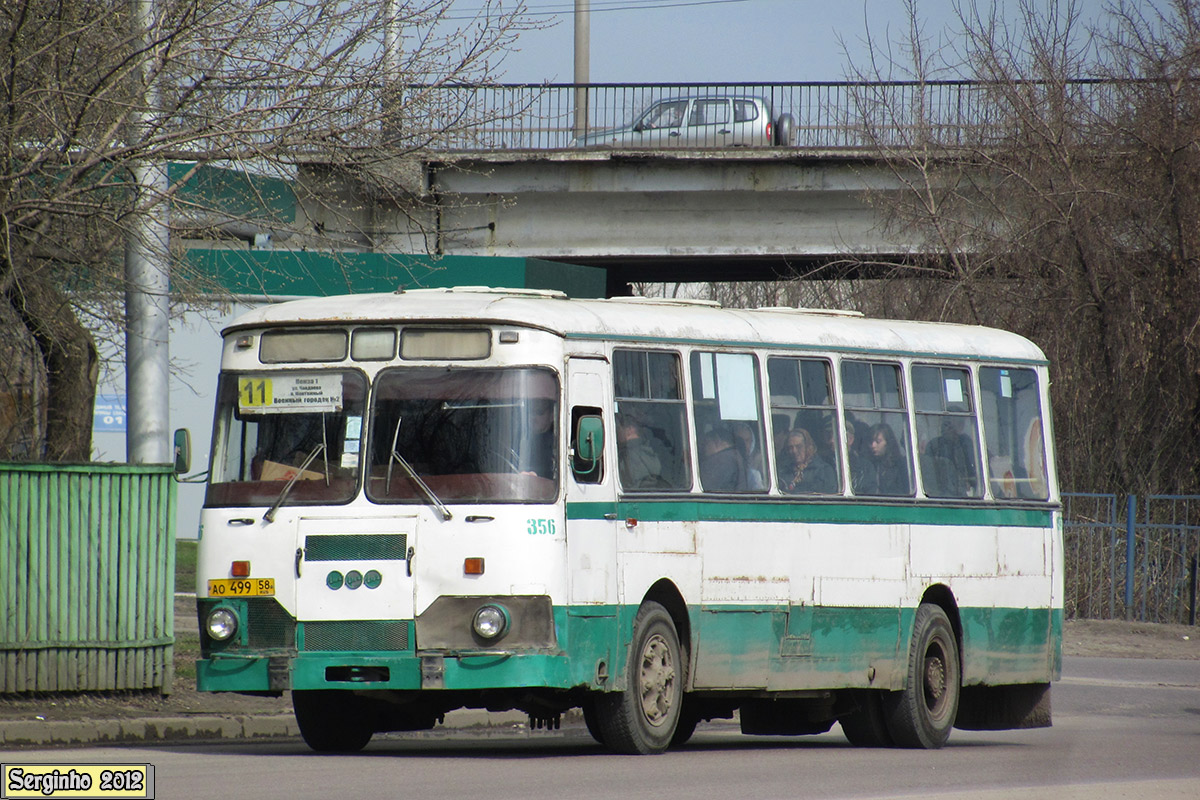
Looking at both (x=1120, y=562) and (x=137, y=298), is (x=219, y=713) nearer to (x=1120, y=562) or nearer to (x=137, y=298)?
(x=137, y=298)

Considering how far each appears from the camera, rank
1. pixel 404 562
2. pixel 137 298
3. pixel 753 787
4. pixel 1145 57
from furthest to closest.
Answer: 1. pixel 1145 57
2. pixel 137 298
3. pixel 404 562
4. pixel 753 787

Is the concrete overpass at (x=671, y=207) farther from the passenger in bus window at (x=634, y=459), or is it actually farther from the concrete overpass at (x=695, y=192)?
the passenger in bus window at (x=634, y=459)

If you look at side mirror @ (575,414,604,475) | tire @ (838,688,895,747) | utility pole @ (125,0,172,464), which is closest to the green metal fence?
utility pole @ (125,0,172,464)

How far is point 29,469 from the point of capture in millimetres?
13266

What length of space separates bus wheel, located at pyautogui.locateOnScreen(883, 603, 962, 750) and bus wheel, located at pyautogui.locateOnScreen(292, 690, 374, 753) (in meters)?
3.78

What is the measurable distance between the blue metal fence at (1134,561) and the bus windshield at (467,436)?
1719 centimetres

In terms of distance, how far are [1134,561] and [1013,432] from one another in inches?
507

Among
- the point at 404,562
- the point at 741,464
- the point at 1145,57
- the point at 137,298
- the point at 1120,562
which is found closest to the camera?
the point at 404,562

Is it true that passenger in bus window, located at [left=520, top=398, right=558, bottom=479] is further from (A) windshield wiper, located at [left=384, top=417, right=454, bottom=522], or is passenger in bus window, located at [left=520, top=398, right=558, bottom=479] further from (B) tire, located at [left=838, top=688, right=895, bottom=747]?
(B) tire, located at [left=838, top=688, right=895, bottom=747]

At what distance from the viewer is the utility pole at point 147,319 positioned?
14.7 meters

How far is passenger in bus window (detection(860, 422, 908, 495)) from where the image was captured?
1323 centimetres

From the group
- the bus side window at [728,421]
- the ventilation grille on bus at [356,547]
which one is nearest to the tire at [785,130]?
the bus side window at [728,421]

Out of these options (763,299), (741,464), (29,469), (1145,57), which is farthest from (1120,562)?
(763,299)

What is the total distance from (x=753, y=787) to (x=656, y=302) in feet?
11.9
